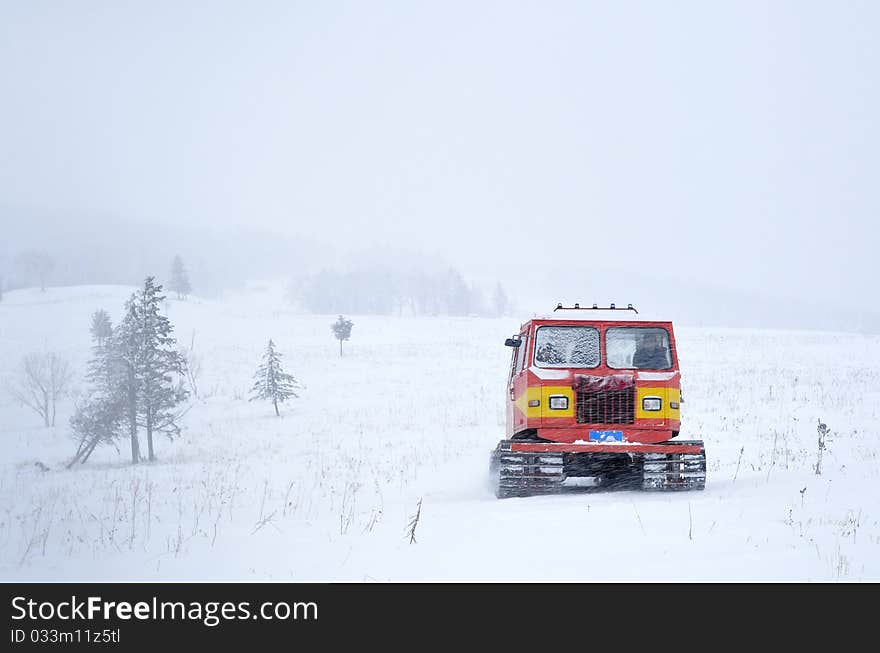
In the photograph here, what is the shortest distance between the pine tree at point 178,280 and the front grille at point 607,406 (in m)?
103

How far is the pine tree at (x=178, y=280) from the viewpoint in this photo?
10462 centimetres

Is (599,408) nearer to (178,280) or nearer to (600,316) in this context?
(600,316)

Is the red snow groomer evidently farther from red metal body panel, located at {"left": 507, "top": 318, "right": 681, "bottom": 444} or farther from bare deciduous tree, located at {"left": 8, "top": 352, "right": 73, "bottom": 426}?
bare deciduous tree, located at {"left": 8, "top": 352, "right": 73, "bottom": 426}

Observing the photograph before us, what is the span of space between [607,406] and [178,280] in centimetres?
10352

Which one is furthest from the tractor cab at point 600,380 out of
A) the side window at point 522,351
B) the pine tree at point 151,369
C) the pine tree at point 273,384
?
the pine tree at point 273,384

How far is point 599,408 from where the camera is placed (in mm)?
10391

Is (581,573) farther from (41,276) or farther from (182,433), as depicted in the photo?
(41,276)

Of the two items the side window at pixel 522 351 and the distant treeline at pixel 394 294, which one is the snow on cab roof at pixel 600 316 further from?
the distant treeline at pixel 394 294

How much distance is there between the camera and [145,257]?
17350 centimetres

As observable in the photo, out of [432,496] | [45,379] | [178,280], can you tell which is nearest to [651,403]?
[432,496]
